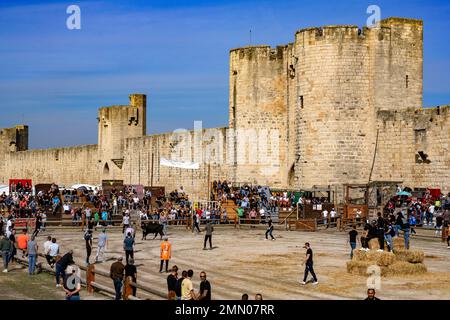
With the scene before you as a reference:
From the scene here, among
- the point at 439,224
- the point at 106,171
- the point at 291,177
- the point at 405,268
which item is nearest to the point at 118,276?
the point at 405,268

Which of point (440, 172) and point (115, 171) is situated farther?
point (115, 171)

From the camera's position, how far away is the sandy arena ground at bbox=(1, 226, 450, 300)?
58.9 ft

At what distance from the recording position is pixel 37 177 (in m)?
70.8

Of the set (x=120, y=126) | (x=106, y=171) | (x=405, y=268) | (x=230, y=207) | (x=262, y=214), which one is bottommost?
(x=405, y=268)

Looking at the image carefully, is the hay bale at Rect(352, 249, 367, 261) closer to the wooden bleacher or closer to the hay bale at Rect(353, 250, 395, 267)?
the hay bale at Rect(353, 250, 395, 267)

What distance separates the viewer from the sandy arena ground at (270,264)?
1794cm

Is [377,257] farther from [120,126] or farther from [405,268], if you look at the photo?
[120,126]

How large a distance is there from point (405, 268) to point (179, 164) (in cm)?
2904

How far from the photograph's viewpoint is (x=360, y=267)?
2022cm

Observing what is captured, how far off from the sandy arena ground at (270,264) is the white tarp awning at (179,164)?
44.8 feet

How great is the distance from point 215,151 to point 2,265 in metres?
23.2
